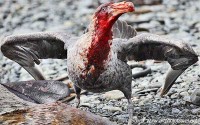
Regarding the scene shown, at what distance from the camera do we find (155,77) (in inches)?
433

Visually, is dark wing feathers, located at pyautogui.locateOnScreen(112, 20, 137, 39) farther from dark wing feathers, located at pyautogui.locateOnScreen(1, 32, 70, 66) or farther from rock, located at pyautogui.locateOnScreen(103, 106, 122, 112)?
rock, located at pyautogui.locateOnScreen(103, 106, 122, 112)

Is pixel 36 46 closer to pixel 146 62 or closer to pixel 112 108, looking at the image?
pixel 112 108

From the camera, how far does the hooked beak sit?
24.6ft

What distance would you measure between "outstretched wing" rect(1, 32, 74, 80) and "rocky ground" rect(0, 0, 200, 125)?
0.97m

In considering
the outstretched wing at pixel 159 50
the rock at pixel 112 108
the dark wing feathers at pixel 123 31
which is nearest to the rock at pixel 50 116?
the outstretched wing at pixel 159 50

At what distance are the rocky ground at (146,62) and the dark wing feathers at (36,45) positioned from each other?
97 cm

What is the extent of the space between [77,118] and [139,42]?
7.81 feet

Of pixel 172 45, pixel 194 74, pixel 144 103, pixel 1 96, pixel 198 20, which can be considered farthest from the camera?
pixel 198 20

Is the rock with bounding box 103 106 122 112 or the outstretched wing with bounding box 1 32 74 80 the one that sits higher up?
the outstretched wing with bounding box 1 32 74 80

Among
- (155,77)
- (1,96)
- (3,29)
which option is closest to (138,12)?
(3,29)

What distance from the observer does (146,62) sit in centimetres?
1186

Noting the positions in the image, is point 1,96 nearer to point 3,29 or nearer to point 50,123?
point 50,123

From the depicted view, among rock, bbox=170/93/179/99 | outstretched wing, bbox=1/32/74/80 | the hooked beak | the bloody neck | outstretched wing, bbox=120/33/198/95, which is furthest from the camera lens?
rock, bbox=170/93/179/99

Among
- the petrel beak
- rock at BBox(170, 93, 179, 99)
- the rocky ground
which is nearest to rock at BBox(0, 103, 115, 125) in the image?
the rocky ground
